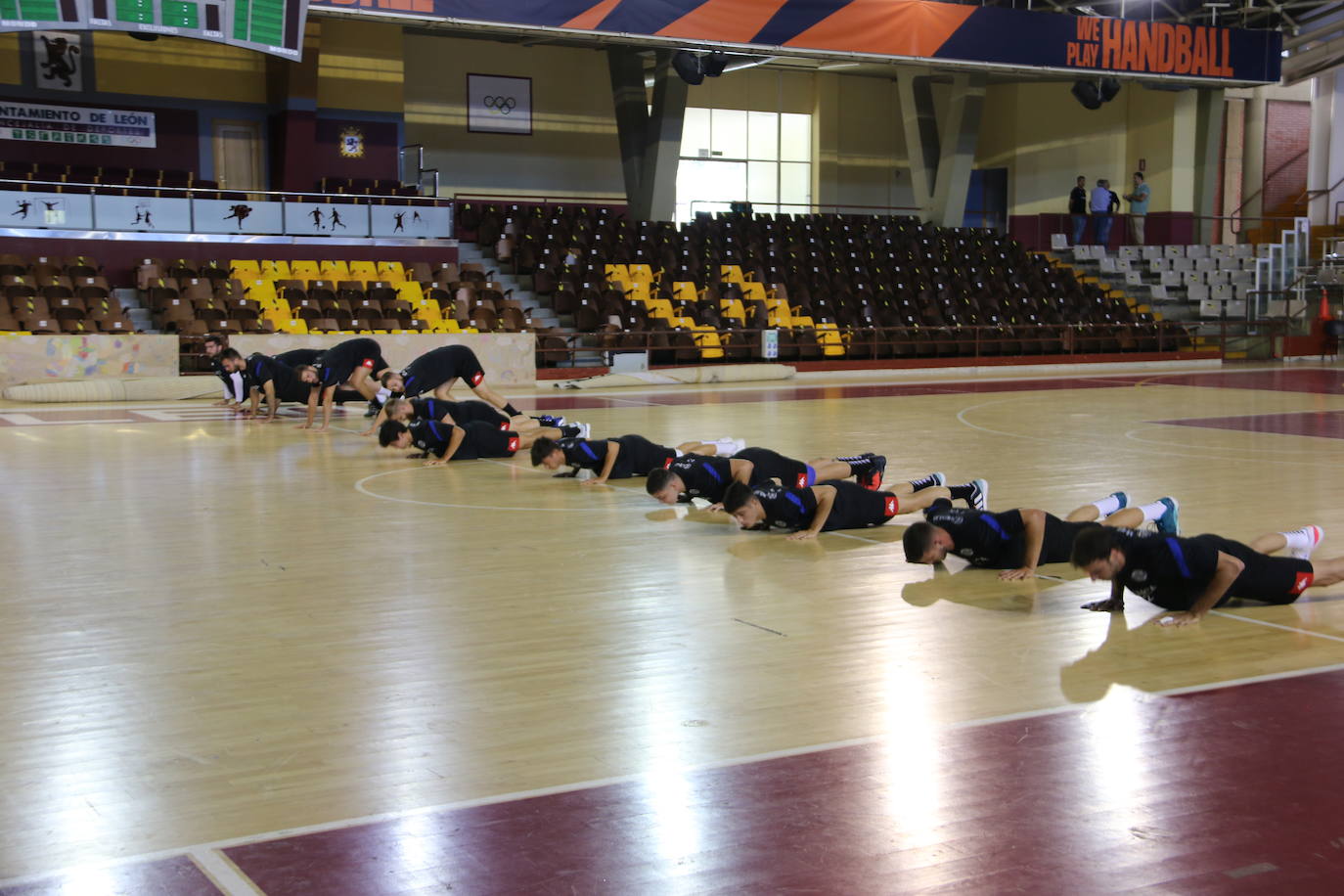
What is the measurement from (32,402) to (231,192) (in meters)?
7.31

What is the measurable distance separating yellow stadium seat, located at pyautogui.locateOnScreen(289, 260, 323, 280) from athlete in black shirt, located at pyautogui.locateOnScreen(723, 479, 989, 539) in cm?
1752

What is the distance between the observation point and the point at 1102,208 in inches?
1380

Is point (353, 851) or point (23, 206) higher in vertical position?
point (23, 206)

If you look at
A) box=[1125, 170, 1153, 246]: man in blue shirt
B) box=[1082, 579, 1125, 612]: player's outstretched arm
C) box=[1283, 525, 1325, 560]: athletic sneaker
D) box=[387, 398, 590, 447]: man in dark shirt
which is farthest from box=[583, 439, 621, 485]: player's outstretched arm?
box=[1125, 170, 1153, 246]: man in blue shirt

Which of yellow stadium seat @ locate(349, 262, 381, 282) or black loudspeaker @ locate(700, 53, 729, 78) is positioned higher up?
black loudspeaker @ locate(700, 53, 729, 78)

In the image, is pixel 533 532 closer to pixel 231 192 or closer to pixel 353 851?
pixel 353 851

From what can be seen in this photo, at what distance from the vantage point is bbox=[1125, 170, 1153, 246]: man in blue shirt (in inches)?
1390

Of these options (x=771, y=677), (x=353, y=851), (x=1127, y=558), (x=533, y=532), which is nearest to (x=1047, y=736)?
(x=771, y=677)

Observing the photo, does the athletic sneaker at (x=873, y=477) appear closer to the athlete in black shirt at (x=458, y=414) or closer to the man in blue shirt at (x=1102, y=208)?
the athlete in black shirt at (x=458, y=414)

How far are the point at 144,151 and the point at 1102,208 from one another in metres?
23.1

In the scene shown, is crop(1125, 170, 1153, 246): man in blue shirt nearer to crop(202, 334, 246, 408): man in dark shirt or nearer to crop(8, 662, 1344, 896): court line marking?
crop(202, 334, 246, 408): man in dark shirt

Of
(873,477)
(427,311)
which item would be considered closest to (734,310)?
(427,311)

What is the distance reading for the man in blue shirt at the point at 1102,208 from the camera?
3500 centimetres

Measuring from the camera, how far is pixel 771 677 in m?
5.32
